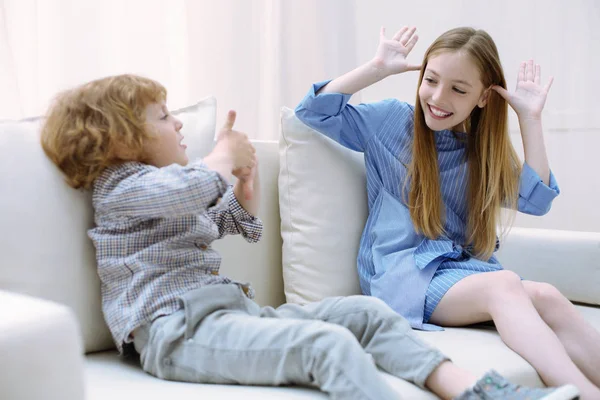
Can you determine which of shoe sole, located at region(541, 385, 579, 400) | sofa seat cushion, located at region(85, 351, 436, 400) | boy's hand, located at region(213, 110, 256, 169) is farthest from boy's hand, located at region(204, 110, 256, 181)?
shoe sole, located at region(541, 385, 579, 400)

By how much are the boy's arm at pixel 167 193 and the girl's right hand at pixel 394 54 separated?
2.06ft

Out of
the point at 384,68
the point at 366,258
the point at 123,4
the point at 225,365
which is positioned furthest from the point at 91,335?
the point at 123,4

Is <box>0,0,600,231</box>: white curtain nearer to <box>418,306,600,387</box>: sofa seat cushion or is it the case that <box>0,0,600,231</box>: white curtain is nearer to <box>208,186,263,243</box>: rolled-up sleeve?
<box>208,186,263,243</box>: rolled-up sleeve

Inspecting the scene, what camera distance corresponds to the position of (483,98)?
1.57m

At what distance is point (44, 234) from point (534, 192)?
1045 millimetres

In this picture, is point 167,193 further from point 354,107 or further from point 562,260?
point 562,260

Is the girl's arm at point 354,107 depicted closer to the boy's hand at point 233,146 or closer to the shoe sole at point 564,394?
the boy's hand at point 233,146

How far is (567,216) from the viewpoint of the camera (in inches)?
94.7

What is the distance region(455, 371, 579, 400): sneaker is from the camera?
36.7 inches

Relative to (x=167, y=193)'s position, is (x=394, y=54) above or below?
above

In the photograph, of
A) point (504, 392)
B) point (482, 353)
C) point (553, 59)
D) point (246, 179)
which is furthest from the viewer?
point (553, 59)

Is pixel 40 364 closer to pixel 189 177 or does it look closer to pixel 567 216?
pixel 189 177

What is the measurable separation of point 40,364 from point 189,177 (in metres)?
0.43

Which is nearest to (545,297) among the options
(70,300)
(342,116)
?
(342,116)
